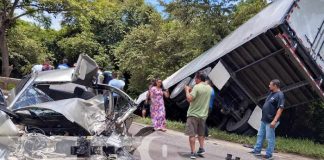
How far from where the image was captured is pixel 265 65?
10.6 m

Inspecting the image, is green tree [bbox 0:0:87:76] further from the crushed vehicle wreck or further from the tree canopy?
the crushed vehicle wreck

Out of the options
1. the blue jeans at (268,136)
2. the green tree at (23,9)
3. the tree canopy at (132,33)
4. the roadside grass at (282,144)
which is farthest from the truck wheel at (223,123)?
the green tree at (23,9)

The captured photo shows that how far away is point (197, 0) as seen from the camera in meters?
18.5

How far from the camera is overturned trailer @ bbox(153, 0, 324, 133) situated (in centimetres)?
958

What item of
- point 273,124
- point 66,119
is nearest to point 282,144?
point 273,124

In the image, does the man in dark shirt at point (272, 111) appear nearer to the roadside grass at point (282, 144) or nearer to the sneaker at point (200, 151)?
the sneaker at point (200, 151)

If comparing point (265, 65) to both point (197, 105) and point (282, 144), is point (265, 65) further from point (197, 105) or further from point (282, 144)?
point (197, 105)

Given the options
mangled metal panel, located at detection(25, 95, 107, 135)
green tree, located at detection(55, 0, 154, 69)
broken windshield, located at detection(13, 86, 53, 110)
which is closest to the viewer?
mangled metal panel, located at detection(25, 95, 107, 135)

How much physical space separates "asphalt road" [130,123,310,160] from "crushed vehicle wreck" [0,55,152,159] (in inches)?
41.9

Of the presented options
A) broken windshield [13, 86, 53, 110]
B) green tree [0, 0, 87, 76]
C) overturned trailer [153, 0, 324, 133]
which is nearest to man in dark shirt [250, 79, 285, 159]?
overturned trailer [153, 0, 324, 133]

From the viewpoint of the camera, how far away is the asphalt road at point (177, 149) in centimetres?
809

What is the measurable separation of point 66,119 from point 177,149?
370cm

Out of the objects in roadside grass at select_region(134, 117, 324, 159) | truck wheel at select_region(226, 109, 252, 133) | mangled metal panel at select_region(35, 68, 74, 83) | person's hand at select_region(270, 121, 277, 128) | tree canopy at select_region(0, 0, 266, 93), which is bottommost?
roadside grass at select_region(134, 117, 324, 159)

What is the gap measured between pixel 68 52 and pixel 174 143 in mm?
20778
